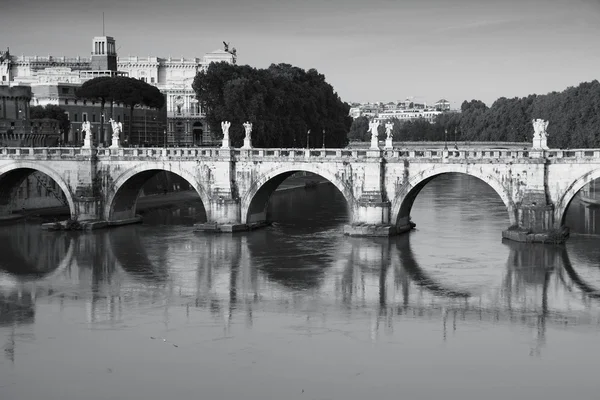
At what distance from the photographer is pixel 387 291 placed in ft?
129

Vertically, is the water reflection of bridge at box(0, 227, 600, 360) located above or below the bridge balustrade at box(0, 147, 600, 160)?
Answer: below

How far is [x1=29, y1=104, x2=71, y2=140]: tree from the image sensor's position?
91231 millimetres

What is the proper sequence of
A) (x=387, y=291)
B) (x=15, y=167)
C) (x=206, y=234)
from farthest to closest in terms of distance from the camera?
(x=15, y=167) < (x=206, y=234) < (x=387, y=291)

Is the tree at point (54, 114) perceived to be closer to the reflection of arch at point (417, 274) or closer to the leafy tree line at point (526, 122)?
the leafy tree line at point (526, 122)

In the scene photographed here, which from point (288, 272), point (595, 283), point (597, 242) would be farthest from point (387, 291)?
point (597, 242)

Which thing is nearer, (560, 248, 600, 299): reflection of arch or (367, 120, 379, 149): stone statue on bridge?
(560, 248, 600, 299): reflection of arch

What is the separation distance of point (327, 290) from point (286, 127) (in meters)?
45.4

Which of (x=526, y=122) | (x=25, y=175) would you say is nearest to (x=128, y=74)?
(x=526, y=122)

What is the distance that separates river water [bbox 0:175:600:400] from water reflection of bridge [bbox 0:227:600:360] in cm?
11

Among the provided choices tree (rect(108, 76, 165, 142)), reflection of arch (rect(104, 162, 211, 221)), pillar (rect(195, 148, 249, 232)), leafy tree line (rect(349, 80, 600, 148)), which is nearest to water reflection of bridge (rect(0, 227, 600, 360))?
pillar (rect(195, 148, 249, 232))

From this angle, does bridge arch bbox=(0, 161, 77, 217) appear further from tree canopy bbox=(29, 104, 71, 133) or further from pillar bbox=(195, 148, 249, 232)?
tree canopy bbox=(29, 104, 71, 133)

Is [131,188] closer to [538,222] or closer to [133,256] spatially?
[133,256]

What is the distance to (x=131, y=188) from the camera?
195ft

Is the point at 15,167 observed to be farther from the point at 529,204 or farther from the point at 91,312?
the point at 529,204
